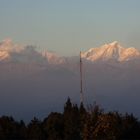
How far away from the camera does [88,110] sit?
193 feet

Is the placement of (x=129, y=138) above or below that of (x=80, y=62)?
below

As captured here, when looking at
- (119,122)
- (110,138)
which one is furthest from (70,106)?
(110,138)

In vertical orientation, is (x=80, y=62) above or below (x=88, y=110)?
above

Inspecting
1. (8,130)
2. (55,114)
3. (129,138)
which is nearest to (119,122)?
(129,138)

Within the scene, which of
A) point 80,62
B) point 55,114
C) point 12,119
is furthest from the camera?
point 12,119

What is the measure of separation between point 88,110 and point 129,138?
2237 centimetres

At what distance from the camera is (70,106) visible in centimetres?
8962

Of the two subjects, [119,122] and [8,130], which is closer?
[119,122]

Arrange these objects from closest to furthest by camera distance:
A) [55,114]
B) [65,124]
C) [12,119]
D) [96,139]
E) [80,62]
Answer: [96,139] < [80,62] < [65,124] < [55,114] < [12,119]

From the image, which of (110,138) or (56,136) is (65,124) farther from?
(110,138)

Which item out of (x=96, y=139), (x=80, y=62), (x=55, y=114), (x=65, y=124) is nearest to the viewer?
(x=96, y=139)

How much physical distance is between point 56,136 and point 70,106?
9.84 metres

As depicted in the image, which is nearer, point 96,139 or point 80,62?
point 96,139

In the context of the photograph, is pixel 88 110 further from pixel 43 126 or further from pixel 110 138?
pixel 43 126
